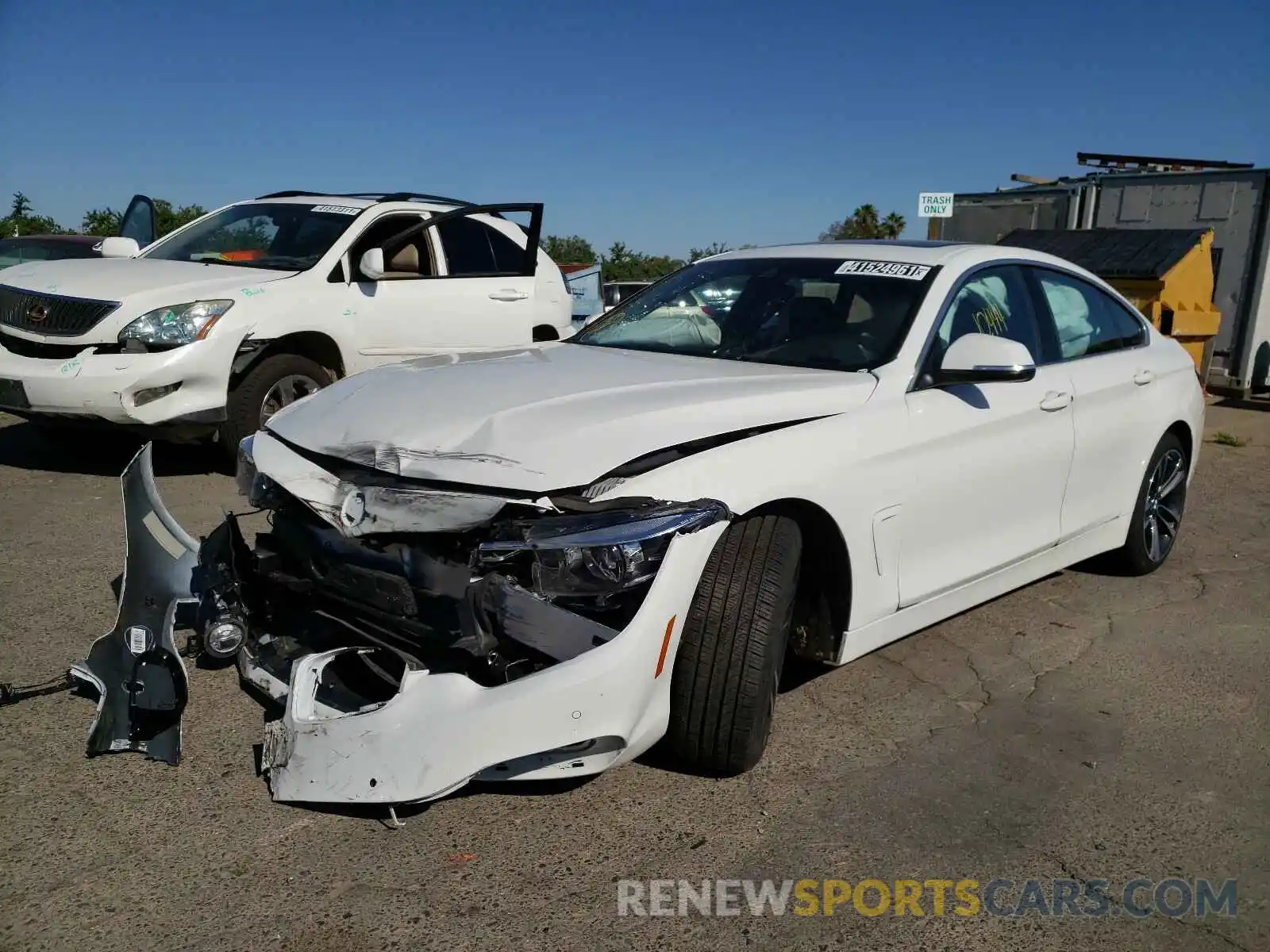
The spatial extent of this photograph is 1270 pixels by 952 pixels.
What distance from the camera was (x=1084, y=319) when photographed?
471 cm

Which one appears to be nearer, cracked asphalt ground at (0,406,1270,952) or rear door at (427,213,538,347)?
cracked asphalt ground at (0,406,1270,952)

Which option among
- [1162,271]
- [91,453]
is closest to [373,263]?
[91,453]

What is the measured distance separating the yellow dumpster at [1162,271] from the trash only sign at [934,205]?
1256mm

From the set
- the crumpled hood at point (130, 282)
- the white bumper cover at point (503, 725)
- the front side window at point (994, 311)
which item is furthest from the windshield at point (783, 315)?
the crumpled hood at point (130, 282)

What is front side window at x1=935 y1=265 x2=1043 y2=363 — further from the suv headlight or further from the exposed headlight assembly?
the suv headlight

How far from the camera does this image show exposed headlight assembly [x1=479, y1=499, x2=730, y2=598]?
2639 millimetres

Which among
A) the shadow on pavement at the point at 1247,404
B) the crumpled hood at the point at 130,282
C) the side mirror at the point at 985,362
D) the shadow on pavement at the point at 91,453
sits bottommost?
the shadow on pavement at the point at 1247,404

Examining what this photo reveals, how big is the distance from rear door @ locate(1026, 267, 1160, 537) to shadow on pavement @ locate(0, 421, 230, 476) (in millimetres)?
4738

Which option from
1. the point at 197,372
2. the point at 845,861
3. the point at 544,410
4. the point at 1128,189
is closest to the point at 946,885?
the point at 845,861

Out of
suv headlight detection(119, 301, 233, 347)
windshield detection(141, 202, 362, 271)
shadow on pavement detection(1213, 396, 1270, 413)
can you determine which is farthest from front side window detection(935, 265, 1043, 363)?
shadow on pavement detection(1213, 396, 1270, 413)

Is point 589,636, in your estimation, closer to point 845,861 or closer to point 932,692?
point 845,861

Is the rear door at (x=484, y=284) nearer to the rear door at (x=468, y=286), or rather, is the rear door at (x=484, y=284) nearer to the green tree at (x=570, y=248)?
the rear door at (x=468, y=286)

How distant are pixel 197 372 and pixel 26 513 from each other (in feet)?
3.66

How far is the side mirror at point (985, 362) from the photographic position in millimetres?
3520
